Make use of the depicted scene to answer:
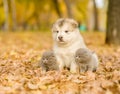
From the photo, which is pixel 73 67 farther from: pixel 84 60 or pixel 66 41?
pixel 66 41

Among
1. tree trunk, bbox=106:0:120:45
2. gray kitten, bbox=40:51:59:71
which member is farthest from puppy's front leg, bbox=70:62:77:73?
tree trunk, bbox=106:0:120:45

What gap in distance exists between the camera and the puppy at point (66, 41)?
7.84 m

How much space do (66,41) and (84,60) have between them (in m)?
0.52

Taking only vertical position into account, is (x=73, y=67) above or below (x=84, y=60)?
→ below

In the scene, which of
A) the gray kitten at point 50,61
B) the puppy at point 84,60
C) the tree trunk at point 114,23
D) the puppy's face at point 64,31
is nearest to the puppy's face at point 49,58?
the gray kitten at point 50,61

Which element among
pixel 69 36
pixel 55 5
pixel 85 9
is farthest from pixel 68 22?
pixel 85 9

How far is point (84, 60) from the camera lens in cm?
795

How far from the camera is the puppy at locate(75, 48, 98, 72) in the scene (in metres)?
7.91

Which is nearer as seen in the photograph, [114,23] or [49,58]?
[49,58]

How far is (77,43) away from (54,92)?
5.97ft

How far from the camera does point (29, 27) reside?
63.7 m

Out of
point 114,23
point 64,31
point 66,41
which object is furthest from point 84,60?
point 114,23

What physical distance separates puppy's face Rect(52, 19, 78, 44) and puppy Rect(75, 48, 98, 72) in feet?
1.06

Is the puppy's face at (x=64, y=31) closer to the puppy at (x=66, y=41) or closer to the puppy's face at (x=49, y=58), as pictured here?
the puppy at (x=66, y=41)
